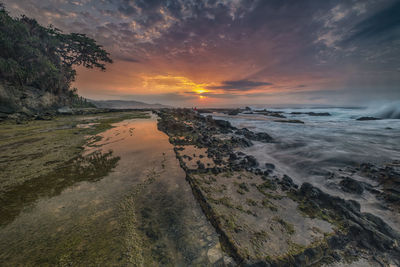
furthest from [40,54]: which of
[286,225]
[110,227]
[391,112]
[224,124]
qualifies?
[391,112]

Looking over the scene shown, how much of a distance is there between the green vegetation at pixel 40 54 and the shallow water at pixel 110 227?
2734cm

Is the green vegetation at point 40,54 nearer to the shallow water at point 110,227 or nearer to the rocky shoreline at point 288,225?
the shallow water at point 110,227

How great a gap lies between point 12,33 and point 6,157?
97.9 ft

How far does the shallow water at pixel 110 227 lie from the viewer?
5.60 feet

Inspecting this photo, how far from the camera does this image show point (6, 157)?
477cm

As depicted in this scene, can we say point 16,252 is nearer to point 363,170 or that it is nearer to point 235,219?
point 235,219

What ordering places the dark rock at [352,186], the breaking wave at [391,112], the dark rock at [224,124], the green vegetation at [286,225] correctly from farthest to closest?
the breaking wave at [391,112]
the dark rock at [224,124]
the dark rock at [352,186]
the green vegetation at [286,225]

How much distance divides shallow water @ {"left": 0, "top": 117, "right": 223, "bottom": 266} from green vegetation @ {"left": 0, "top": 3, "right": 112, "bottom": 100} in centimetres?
2734

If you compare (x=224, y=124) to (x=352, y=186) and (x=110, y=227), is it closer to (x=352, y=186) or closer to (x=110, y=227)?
(x=352, y=186)

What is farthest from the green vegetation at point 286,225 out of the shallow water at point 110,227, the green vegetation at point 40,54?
the green vegetation at point 40,54

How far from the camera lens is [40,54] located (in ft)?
70.3

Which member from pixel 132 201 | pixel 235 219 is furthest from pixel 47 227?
pixel 235 219

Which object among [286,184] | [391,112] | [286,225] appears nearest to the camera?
[286,225]

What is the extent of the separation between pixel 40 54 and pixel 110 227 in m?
33.9
